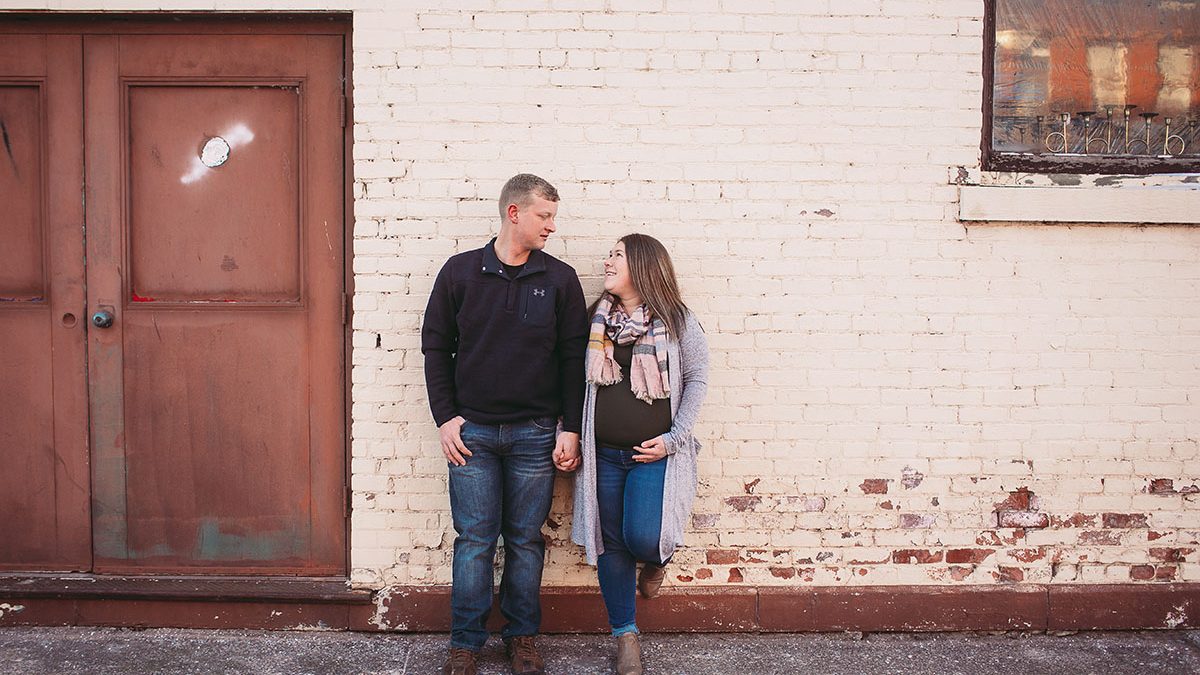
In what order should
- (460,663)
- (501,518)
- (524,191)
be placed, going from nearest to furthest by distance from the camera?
(524,191) < (460,663) < (501,518)

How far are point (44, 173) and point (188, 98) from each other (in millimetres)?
734

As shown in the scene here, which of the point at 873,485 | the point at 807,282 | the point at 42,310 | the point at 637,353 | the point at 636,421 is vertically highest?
the point at 807,282

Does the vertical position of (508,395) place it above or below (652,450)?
above

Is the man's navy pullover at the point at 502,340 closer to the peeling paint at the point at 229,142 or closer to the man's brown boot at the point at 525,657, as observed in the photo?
the man's brown boot at the point at 525,657

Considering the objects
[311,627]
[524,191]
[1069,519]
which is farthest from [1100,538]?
[311,627]

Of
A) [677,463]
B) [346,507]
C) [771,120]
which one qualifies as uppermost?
[771,120]

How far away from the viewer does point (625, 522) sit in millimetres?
3797

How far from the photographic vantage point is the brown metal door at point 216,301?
4223 mm

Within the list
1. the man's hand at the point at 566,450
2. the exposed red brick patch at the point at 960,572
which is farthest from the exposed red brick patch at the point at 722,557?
the exposed red brick patch at the point at 960,572

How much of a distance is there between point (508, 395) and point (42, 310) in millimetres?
2250

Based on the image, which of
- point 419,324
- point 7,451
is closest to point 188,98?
point 419,324

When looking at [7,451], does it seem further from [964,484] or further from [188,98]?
[964,484]

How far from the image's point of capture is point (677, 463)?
3.79 m

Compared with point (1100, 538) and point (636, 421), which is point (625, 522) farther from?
point (1100, 538)
